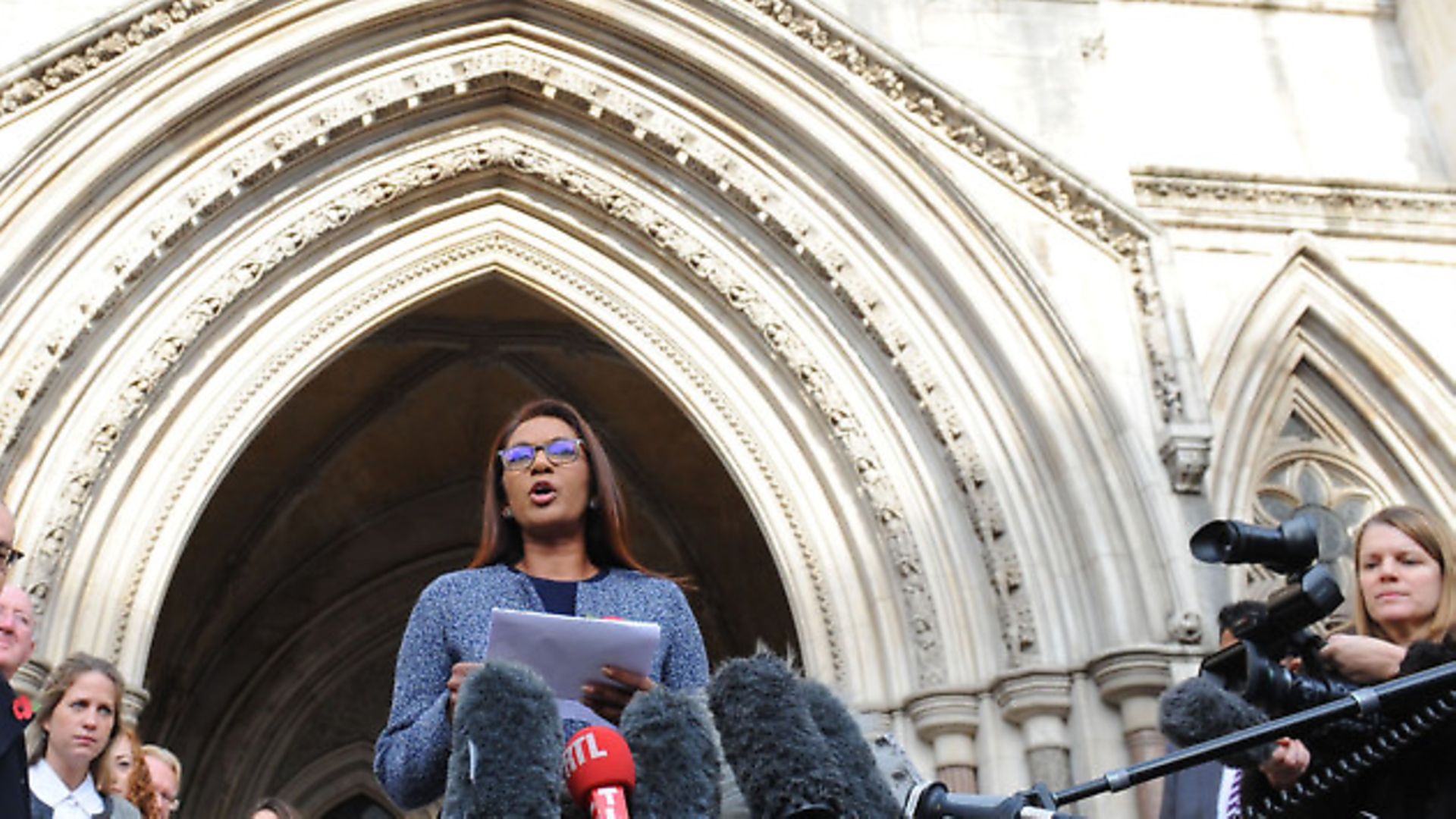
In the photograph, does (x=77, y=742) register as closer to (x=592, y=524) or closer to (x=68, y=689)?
(x=68, y=689)

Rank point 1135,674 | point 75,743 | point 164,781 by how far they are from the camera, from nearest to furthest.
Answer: point 75,743 < point 164,781 < point 1135,674

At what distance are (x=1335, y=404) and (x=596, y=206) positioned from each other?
3800 mm

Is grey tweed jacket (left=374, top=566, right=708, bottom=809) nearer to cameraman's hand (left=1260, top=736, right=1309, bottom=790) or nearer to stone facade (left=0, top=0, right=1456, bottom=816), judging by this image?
cameraman's hand (left=1260, top=736, right=1309, bottom=790)

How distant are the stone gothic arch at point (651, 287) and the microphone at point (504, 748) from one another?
4.93 m

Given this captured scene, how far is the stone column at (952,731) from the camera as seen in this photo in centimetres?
690

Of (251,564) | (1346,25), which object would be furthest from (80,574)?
(1346,25)

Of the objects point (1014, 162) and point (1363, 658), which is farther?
point (1014, 162)

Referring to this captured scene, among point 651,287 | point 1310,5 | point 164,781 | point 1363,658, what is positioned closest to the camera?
point 1363,658

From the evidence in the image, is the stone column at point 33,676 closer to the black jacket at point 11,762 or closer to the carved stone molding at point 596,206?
the carved stone molding at point 596,206

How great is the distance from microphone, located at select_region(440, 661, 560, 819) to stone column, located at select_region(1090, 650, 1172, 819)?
4.88m

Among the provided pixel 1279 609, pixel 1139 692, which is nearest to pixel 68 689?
pixel 1279 609

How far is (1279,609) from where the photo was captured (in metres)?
2.28

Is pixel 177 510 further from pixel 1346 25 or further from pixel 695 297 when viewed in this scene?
pixel 1346 25

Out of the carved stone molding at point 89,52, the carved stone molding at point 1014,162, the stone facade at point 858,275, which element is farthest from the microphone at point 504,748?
the carved stone molding at point 89,52
